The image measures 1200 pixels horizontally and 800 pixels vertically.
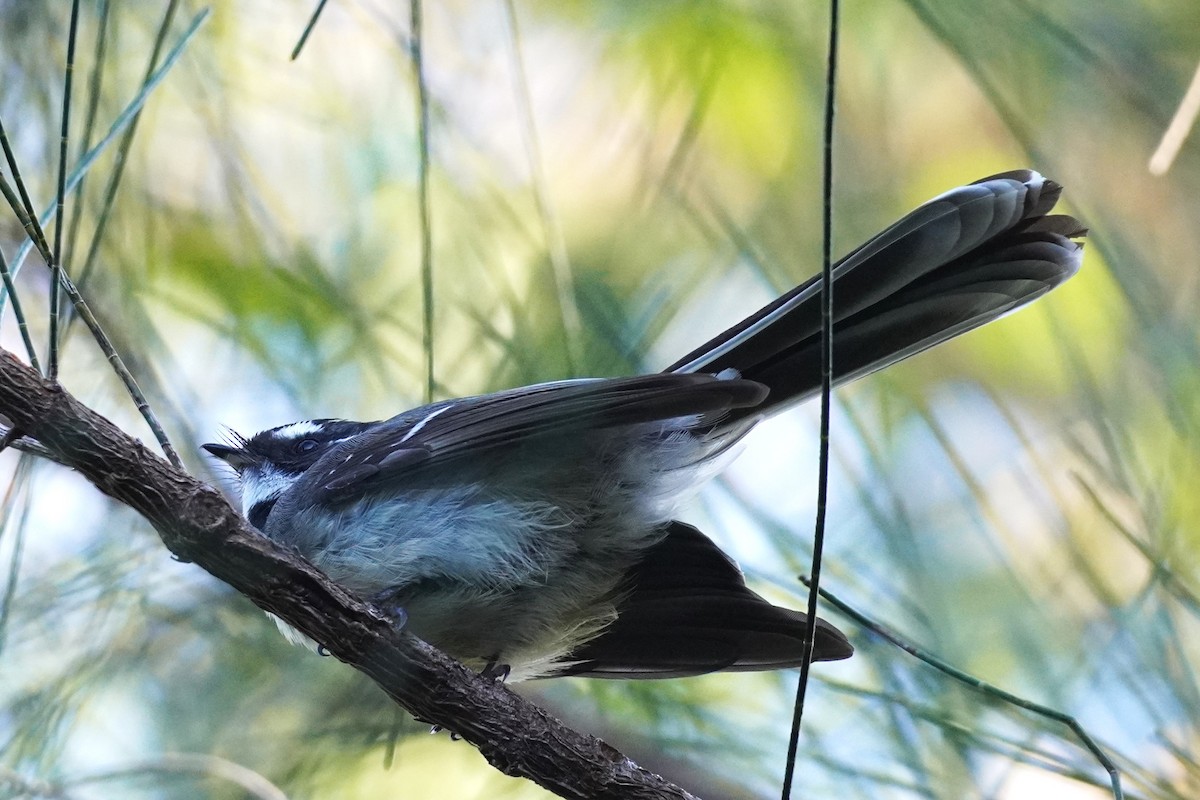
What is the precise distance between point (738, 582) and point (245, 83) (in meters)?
1.90

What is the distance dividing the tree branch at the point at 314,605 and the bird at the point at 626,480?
1.47ft

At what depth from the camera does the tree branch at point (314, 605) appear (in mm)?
1503

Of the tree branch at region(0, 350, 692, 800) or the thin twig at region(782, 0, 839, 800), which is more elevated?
the thin twig at region(782, 0, 839, 800)

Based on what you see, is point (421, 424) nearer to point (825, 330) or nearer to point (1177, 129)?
point (825, 330)

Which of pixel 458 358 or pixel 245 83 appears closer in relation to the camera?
pixel 458 358

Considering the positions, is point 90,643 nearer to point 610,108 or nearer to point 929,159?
point 610,108

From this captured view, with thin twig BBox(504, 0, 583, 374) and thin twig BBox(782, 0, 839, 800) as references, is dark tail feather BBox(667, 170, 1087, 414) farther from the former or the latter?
thin twig BBox(782, 0, 839, 800)

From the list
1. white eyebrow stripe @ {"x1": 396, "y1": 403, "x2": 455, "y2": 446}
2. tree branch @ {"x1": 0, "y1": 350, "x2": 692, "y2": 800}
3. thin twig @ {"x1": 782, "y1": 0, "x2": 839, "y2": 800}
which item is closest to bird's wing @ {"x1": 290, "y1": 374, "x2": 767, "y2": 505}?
white eyebrow stripe @ {"x1": 396, "y1": 403, "x2": 455, "y2": 446}

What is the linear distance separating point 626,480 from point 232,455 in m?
1.13

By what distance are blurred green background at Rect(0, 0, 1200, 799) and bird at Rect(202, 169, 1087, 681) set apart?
18 centimetres

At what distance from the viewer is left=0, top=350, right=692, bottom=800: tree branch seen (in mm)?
1503

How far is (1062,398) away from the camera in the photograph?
9.50 feet

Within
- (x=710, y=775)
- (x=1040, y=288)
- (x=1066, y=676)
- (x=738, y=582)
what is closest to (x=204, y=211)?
(x=738, y=582)

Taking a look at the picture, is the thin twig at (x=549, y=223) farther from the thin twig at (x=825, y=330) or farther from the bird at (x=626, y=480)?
the thin twig at (x=825, y=330)
